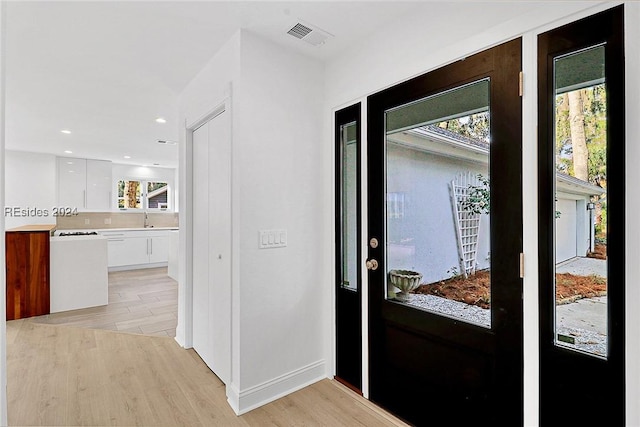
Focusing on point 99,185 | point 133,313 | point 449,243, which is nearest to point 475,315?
point 449,243

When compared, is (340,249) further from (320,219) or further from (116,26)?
(116,26)

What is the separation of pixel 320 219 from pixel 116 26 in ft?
6.08

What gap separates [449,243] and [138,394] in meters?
2.32

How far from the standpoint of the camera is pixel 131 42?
224cm

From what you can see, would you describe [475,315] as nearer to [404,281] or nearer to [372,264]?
[404,281]

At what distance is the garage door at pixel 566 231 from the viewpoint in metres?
1.35

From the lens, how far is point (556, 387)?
1379 mm

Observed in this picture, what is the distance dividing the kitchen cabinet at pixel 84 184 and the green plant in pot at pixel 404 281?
718 cm

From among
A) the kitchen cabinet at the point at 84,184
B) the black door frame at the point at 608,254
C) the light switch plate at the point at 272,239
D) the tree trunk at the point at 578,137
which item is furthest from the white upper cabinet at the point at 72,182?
the tree trunk at the point at 578,137

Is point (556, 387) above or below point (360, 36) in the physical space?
below

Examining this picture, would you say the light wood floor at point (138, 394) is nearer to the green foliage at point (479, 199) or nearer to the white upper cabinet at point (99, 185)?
the green foliage at point (479, 199)

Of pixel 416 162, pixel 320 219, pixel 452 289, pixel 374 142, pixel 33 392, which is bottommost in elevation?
pixel 33 392

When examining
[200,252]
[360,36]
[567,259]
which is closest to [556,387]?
[567,259]

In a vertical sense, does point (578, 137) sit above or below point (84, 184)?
below
